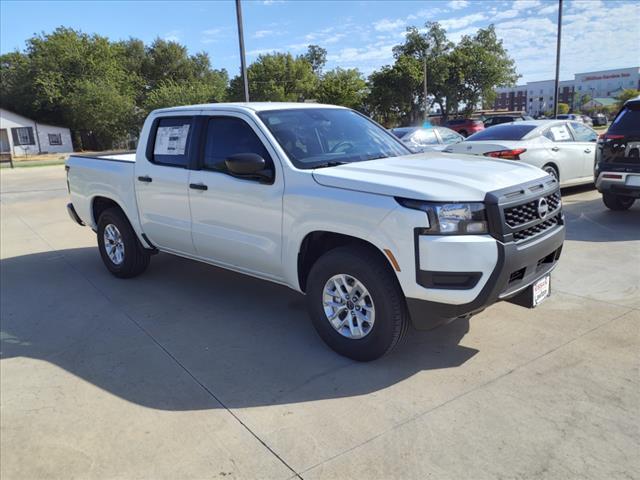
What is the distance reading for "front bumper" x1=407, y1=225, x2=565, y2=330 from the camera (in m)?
3.34

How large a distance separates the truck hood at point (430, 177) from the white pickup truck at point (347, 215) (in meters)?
0.01

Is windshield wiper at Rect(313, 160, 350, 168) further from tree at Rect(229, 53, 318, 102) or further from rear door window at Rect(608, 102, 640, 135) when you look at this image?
tree at Rect(229, 53, 318, 102)

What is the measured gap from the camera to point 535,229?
12.2 feet

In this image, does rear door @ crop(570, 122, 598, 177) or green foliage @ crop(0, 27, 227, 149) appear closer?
rear door @ crop(570, 122, 598, 177)

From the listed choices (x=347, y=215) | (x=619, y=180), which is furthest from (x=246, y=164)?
(x=619, y=180)

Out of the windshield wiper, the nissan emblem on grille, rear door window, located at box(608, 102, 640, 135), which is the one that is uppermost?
rear door window, located at box(608, 102, 640, 135)

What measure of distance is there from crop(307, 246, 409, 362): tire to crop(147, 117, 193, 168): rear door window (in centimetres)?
201

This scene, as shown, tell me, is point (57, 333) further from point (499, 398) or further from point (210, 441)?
point (499, 398)

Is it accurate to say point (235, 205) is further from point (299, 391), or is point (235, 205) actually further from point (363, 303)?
point (299, 391)

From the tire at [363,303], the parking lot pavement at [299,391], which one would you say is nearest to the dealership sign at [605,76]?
the parking lot pavement at [299,391]

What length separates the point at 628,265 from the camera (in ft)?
19.1

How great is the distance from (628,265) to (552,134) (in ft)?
15.5

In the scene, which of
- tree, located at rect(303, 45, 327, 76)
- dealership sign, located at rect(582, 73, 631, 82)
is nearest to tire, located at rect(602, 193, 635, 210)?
tree, located at rect(303, 45, 327, 76)

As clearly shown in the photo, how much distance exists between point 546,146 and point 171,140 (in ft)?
22.9
